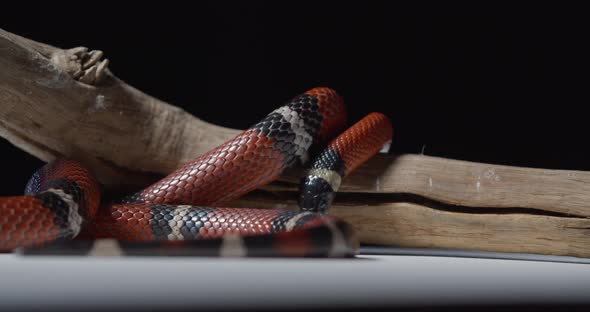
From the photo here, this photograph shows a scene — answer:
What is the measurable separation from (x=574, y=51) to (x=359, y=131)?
1946mm

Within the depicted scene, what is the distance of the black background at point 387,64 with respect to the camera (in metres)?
3.40

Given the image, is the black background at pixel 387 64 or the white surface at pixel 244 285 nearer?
the white surface at pixel 244 285

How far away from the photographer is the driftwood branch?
87.1 inches

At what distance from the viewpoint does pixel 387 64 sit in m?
3.64

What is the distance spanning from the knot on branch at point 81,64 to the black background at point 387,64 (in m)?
1.18

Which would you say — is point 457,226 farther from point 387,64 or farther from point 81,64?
point 81,64

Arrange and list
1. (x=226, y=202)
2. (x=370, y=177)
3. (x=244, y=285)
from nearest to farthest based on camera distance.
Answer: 1. (x=244, y=285)
2. (x=226, y=202)
3. (x=370, y=177)

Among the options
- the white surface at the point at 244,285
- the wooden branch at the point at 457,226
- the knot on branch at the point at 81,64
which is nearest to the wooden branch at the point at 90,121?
the knot on branch at the point at 81,64

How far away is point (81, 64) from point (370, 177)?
1440 mm

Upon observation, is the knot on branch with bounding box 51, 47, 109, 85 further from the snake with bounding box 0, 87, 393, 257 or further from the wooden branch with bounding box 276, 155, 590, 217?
the wooden branch with bounding box 276, 155, 590, 217

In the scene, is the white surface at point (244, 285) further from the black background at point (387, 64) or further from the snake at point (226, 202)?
the black background at point (387, 64)

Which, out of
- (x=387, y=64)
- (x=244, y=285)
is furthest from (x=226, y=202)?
(x=387, y=64)

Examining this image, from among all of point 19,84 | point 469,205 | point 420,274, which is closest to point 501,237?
point 469,205

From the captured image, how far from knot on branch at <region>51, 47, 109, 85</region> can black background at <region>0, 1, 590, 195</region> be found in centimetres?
118
